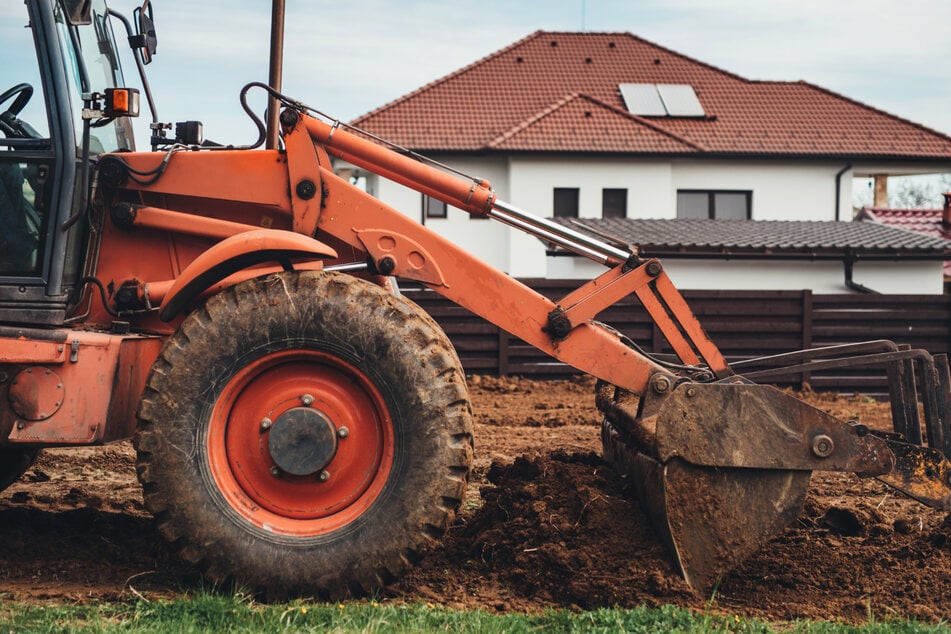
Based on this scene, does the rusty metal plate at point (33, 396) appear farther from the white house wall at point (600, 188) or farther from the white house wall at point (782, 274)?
the white house wall at point (600, 188)

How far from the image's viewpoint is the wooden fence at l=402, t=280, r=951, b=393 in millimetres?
14461

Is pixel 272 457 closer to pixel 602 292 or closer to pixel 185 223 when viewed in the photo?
pixel 185 223

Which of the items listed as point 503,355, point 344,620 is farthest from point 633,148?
point 344,620

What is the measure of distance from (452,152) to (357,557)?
23956 millimetres

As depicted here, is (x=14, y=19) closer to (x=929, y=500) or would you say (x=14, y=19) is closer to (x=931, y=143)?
(x=929, y=500)

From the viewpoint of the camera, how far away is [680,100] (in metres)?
31.0

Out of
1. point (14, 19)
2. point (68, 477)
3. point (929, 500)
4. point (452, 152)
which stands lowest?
point (68, 477)

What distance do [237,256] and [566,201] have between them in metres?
24.3

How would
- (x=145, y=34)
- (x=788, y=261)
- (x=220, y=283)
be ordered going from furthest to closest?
(x=788, y=261), (x=145, y=34), (x=220, y=283)

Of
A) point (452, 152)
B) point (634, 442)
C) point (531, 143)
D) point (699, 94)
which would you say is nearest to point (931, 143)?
point (699, 94)

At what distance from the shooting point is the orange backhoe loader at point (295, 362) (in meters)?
4.38

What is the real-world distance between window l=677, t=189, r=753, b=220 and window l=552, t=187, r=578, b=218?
3084 mm

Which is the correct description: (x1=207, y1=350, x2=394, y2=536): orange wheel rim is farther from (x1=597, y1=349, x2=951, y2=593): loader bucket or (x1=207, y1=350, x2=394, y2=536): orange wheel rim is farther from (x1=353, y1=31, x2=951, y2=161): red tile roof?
(x1=353, y1=31, x2=951, y2=161): red tile roof

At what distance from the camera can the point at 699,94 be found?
104ft
